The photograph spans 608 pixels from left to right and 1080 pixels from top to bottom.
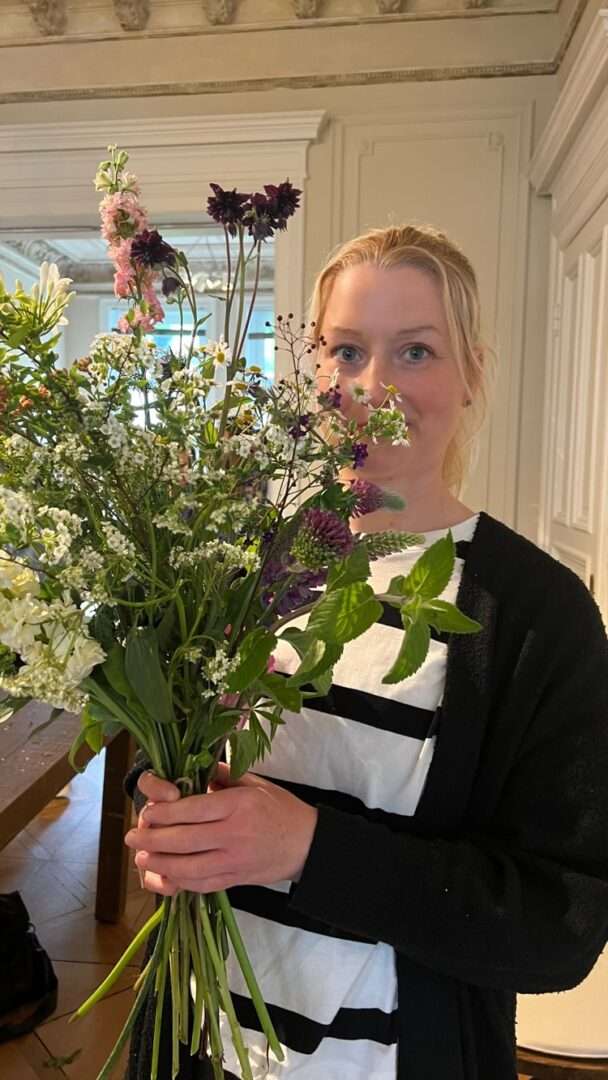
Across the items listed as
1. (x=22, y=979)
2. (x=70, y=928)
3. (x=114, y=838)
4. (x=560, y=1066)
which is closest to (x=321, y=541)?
(x=560, y=1066)

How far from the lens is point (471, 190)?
2.78 m

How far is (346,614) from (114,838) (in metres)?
2.28

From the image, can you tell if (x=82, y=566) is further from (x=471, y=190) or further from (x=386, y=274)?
(x=471, y=190)

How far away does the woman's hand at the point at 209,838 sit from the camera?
2.10 feet

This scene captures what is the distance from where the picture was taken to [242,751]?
0.63 meters

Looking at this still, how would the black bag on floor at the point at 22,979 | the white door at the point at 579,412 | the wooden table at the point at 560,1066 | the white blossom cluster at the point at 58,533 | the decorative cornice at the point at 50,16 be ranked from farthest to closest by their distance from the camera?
the decorative cornice at the point at 50,16 < the black bag on floor at the point at 22,979 < the white door at the point at 579,412 < the wooden table at the point at 560,1066 < the white blossom cluster at the point at 58,533

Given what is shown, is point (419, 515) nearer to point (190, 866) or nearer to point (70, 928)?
point (190, 866)

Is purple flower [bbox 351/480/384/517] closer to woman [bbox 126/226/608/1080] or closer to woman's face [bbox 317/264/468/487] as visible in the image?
woman [bbox 126/226/608/1080]

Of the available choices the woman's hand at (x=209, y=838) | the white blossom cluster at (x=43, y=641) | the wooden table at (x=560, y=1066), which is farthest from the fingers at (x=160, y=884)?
the wooden table at (x=560, y=1066)

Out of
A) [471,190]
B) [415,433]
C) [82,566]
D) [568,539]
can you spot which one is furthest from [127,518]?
[471,190]

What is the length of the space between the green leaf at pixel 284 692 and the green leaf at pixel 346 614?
2.4 inches

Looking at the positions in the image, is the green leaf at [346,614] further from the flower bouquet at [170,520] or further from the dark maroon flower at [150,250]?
the dark maroon flower at [150,250]

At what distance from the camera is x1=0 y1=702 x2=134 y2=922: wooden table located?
1.53 m

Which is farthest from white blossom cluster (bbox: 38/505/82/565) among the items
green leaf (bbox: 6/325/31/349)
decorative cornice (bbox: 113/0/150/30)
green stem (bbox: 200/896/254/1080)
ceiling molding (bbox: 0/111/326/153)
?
decorative cornice (bbox: 113/0/150/30)
